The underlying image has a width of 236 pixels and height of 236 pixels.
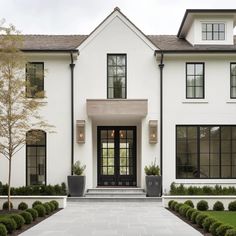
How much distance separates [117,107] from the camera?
21.8 m

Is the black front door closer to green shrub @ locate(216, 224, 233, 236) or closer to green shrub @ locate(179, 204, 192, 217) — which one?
green shrub @ locate(179, 204, 192, 217)

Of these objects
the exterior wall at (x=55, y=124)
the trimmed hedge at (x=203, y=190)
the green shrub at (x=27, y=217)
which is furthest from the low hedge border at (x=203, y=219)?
the exterior wall at (x=55, y=124)

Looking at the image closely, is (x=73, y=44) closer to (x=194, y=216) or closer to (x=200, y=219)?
(x=194, y=216)

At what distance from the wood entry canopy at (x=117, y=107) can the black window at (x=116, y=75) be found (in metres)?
0.84

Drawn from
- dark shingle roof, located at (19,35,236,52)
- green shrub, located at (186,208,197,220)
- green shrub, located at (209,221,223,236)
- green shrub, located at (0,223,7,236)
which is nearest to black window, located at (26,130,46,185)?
dark shingle roof, located at (19,35,236,52)

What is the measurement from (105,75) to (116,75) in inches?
20.4

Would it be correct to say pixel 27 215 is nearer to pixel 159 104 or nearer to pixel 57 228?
pixel 57 228

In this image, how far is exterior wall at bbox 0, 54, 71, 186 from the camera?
73.4 ft

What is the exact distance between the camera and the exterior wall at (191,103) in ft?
73.6

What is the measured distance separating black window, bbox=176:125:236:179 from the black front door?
7.82ft

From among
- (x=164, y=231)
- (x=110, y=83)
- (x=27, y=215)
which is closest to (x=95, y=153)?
(x=110, y=83)

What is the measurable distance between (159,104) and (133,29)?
3.64m

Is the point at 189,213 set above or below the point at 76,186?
below

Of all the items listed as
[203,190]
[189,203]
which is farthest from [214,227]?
[203,190]
